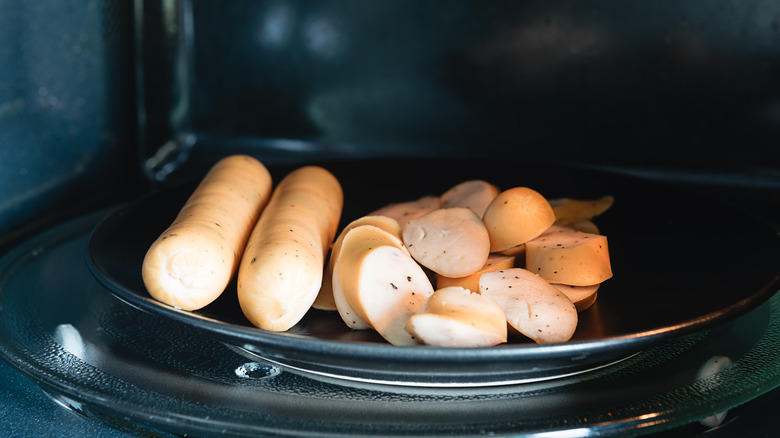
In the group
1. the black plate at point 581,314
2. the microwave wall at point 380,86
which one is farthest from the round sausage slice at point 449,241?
the microwave wall at point 380,86

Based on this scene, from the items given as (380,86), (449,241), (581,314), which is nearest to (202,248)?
(449,241)

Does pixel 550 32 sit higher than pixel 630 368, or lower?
higher

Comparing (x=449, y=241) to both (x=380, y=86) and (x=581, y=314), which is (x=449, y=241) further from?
(x=380, y=86)

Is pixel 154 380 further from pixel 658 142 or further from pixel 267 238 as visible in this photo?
pixel 658 142

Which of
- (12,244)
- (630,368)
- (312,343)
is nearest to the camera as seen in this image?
(312,343)

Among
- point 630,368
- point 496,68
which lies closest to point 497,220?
point 630,368

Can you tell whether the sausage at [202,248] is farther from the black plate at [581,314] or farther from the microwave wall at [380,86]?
the microwave wall at [380,86]
